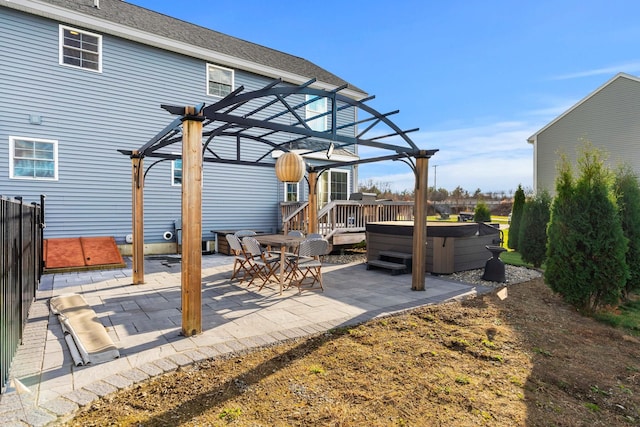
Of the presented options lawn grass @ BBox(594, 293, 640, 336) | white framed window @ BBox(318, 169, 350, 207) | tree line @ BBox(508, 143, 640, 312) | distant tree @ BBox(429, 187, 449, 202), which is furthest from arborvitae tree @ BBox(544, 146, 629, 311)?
distant tree @ BBox(429, 187, 449, 202)

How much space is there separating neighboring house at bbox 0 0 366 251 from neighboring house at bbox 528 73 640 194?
13046mm

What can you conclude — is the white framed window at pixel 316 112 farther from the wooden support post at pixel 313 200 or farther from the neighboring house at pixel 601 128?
the neighboring house at pixel 601 128

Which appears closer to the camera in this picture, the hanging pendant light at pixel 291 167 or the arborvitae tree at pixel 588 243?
the arborvitae tree at pixel 588 243

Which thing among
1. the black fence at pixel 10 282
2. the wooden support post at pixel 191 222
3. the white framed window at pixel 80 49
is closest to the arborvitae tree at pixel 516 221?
the wooden support post at pixel 191 222

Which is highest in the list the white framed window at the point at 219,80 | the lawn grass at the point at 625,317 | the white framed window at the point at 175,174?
the white framed window at the point at 219,80

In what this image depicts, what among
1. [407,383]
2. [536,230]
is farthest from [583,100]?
[407,383]

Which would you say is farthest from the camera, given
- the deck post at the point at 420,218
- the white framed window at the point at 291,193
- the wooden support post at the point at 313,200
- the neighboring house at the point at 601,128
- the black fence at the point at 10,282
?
the neighboring house at the point at 601,128

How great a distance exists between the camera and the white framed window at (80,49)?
8.44m

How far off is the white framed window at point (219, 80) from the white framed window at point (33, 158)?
4.43 m

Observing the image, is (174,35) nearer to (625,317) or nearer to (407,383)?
(407,383)

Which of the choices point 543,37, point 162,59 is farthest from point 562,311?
point 162,59

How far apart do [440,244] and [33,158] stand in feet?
30.6

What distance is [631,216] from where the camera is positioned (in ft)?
18.2

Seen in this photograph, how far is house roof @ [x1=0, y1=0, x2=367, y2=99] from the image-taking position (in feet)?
27.1
